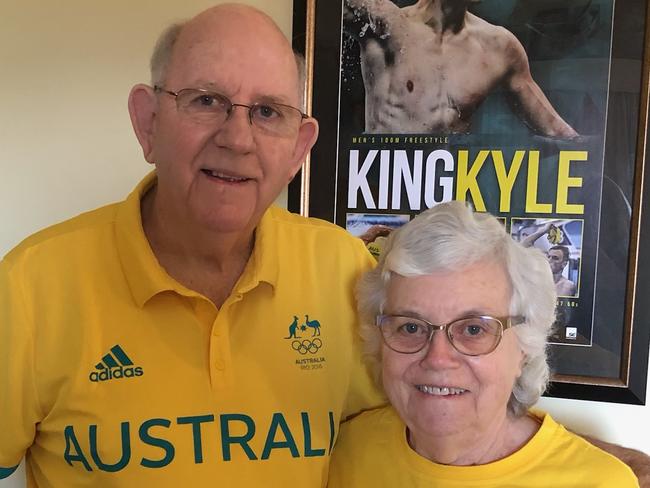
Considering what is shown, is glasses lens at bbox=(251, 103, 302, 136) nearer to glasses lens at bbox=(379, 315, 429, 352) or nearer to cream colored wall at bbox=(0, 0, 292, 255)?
glasses lens at bbox=(379, 315, 429, 352)

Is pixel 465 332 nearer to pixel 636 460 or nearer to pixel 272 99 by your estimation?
pixel 272 99

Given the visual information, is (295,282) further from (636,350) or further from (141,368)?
(636,350)

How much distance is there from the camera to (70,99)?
6.32 feet

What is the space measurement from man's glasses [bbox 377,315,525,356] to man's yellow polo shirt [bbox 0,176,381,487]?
0.30 metres

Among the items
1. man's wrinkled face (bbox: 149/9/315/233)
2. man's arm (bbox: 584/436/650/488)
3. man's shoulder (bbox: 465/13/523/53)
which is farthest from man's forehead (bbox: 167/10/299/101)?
man's arm (bbox: 584/436/650/488)

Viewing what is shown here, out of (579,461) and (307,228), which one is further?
(307,228)

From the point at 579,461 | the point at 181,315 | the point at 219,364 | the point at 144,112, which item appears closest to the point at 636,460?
the point at 579,461

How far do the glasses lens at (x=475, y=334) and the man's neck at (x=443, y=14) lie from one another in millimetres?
1049

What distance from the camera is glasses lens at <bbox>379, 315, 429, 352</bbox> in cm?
109

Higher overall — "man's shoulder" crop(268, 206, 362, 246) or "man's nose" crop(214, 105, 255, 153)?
"man's nose" crop(214, 105, 255, 153)

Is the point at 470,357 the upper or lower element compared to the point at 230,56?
lower

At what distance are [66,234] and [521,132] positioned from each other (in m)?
1.31

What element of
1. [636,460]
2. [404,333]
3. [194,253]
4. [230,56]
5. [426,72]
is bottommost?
[636,460]

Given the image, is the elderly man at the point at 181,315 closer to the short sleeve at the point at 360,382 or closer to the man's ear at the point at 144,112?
the man's ear at the point at 144,112
